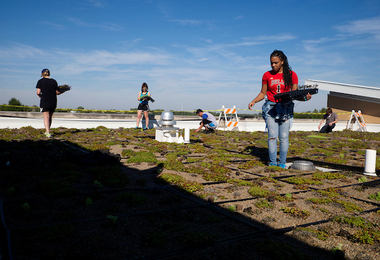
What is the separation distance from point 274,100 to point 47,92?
6.81 metres

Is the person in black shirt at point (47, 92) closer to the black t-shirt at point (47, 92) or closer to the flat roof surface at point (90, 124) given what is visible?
the black t-shirt at point (47, 92)

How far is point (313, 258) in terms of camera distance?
7.16ft

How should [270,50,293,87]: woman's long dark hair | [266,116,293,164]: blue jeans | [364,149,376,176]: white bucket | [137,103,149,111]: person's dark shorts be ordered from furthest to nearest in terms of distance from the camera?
1. [137,103,149,111]: person's dark shorts
2. [266,116,293,164]: blue jeans
3. [270,50,293,87]: woman's long dark hair
4. [364,149,376,176]: white bucket

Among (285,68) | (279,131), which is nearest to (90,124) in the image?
(279,131)

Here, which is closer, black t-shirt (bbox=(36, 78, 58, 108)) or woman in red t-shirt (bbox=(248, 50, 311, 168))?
woman in red t-shirt (bbox=(248, 50, 311, 168))

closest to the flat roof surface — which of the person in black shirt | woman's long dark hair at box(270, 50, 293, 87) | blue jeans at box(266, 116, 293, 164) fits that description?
blue jeans at box(266, 116, 293, 164)

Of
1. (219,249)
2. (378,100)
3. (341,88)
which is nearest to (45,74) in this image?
(219,249)

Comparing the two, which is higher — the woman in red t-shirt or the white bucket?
the woman in red t-shirt

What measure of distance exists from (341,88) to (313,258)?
21193 millimetres

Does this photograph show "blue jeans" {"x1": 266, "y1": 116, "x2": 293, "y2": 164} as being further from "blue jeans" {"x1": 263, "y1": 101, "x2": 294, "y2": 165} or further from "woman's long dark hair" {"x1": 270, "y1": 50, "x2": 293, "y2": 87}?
"woman's long dark hair" {"x1": 270, "y1": 50, "x2": 293, "y2": 87}

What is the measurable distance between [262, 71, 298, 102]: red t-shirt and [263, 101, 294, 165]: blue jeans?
208 mm

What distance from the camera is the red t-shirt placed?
5449 mm

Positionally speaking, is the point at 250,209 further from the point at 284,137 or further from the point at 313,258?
the point at 284,137

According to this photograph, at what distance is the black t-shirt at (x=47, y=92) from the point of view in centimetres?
859
